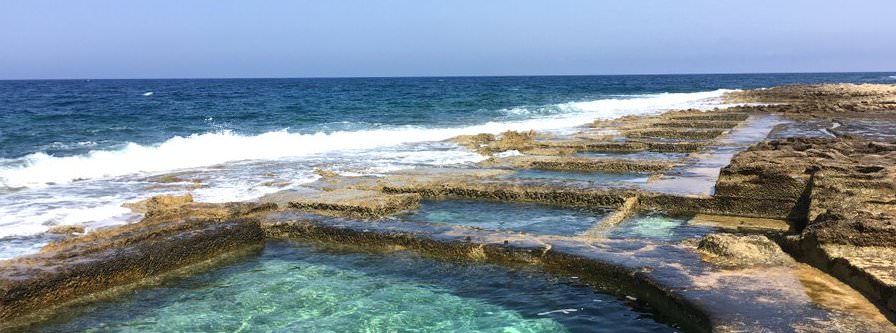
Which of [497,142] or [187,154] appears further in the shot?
[187,154]

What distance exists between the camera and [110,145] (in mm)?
19281

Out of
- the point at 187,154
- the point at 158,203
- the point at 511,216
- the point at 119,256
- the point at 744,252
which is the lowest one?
the point at 187,154

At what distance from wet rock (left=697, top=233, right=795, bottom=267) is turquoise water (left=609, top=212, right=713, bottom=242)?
64.2 inches

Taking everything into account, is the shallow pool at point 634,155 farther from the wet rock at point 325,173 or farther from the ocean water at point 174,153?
the wet rock at point 325,173

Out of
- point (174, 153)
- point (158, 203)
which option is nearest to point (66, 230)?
point (158, 203)

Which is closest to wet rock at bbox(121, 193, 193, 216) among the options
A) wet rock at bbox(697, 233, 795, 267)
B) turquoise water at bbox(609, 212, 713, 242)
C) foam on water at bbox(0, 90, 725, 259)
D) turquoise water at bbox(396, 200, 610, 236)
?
foam on water at bbox(0, 90, 725, 259)

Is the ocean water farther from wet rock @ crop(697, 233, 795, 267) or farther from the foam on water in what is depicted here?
wet rock @ crop(697, 233, 795, 267)

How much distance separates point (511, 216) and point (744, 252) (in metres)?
3.63

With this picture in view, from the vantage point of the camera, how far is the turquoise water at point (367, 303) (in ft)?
15.4

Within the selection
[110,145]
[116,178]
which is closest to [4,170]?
[116,178]

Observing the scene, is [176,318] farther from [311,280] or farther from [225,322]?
[311,280]

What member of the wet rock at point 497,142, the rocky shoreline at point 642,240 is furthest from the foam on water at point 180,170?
the rocky shoreline at point 642,240

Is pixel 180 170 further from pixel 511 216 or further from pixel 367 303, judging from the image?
pixel 367 303

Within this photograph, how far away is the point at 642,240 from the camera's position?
614cm
